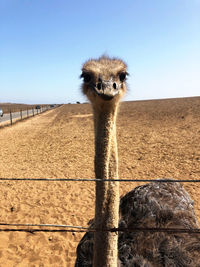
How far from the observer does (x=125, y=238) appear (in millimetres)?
2197

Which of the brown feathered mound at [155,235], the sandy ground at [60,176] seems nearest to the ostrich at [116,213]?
the brown feathered mound at [155,235]

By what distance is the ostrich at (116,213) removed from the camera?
5.22ft

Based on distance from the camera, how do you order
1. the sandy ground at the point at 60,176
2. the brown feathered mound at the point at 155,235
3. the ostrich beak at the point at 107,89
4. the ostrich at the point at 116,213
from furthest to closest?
the sandy ground at the point at 60,176
the brown feathered mound at the point at 155,235
the ostrich at the point at 116,213
the ostrich beak at the point at 107,89

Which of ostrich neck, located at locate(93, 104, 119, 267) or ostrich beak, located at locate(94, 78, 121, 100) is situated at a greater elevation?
ostrich beak, located at locate(94, 78, 121, 100)

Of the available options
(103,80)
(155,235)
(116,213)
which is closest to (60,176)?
(155,235)

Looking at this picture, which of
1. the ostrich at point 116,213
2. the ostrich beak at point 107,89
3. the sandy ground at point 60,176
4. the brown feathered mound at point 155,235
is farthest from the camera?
the sandy ground at point 60,176

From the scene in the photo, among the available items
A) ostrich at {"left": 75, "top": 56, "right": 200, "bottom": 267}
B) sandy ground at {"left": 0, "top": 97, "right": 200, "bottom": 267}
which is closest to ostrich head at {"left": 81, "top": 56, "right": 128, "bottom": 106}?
ostrich at {"left": 75, "top": 56, "right": 200, "bottom": 267}

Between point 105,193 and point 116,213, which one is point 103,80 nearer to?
point 105,193

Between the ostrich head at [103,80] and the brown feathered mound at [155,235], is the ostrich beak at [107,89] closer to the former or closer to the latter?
the ostrich head at [103,80]

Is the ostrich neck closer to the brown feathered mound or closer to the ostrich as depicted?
the ostrich

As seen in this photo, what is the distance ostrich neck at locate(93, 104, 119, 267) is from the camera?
1567 millimetres

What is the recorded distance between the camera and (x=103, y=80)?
1.56 metres

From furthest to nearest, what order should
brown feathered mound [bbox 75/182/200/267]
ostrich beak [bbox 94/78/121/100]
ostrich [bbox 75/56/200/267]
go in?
brown feathered mound [bbox 75/182/200/267]
ostrich [bbox 75/56/200/267]
ostrich beak [bbox 94/78/121/100]

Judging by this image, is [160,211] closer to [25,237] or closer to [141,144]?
[25,237]
